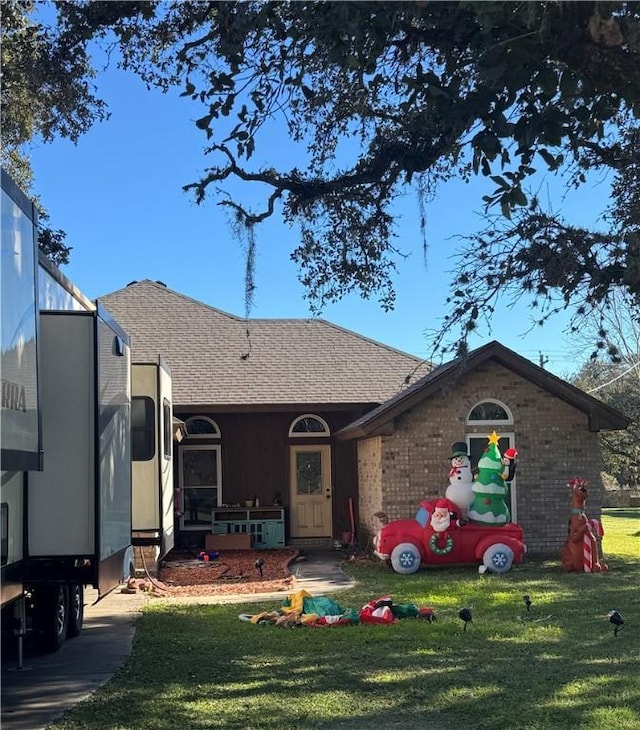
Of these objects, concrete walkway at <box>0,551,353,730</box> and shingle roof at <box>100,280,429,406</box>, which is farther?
shingle roof at <box>100,280,429,406</box>

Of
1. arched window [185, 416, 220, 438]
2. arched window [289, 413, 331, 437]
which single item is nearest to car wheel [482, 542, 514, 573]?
arched window [289, 413, 331, 437]

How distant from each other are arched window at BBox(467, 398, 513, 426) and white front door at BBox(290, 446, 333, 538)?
4052 millimetres

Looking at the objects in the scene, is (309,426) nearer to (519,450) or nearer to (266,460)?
(266,460)

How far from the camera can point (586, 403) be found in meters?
15.3

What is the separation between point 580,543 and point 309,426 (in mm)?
6954

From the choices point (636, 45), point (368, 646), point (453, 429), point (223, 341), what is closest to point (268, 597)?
point (368, 646)

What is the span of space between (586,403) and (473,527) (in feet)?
11.4

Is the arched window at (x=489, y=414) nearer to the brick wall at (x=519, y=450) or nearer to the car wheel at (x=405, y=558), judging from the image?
the brick wall at (x=519, y=450)

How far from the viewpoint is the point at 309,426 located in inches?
730

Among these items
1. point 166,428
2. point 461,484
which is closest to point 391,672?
point 166,428

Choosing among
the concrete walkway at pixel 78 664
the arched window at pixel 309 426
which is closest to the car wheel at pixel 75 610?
the concrete walkway at pixel 78 664

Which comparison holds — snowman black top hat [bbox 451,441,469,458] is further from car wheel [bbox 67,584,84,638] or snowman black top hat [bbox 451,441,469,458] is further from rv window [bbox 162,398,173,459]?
car wheel [bbox 67,584,84,638]

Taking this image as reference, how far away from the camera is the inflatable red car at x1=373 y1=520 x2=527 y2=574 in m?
13.3

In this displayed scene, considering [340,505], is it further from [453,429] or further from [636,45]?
[636,45]
